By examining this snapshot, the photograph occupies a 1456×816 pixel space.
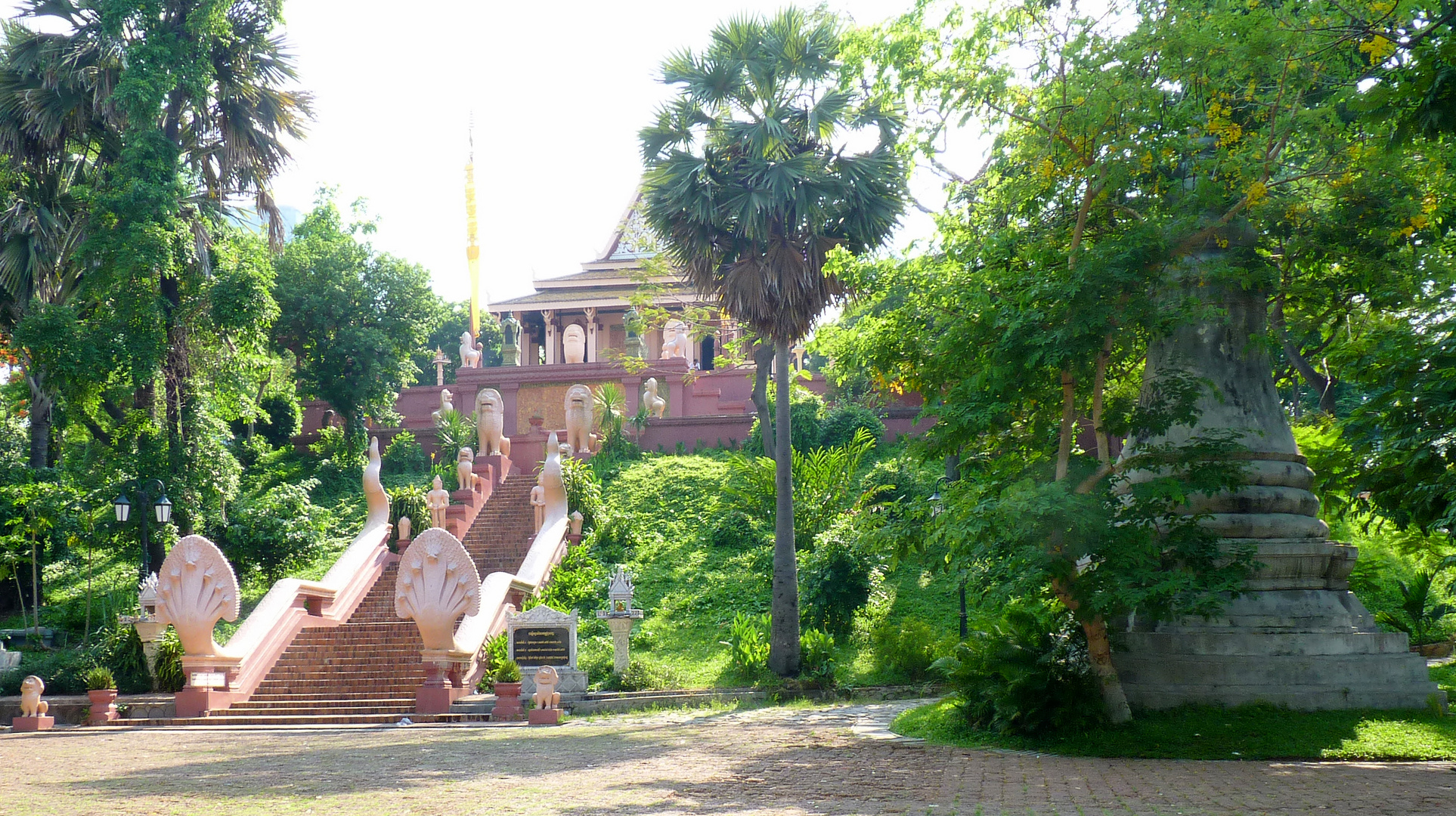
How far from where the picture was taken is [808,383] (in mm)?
35344

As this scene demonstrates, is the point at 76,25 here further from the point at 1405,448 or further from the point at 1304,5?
the point at 1405,448

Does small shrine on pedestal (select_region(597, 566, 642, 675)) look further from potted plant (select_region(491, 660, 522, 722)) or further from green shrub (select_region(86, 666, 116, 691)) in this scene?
green shrub (select_region(86, 666, 116, 691))

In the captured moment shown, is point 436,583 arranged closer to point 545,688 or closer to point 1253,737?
point 545,688

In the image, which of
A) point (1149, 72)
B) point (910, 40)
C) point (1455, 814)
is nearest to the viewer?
point (1455, 814)

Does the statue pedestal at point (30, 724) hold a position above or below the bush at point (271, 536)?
below

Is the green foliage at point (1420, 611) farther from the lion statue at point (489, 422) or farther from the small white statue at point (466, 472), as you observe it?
the lion statue at point (489, 422)

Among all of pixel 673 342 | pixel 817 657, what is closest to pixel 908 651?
pixel 817 657

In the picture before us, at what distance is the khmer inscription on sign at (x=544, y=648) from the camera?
47.8ft

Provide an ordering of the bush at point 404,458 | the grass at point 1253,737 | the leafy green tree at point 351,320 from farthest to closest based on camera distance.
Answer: the leafy green tree at point 351,320 < the bush at point 404,458 < the grass at point 1253,737

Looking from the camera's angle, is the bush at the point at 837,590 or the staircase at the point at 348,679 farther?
the bush at the point at 837,590

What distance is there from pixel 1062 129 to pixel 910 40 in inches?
70.7

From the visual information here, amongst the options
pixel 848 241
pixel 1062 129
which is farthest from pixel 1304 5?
pixel 848 241

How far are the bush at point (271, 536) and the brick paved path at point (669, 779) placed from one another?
8882 mm

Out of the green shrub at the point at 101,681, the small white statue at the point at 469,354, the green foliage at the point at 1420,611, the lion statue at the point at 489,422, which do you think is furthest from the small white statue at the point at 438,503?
the green foliage at the point at 1420,611
